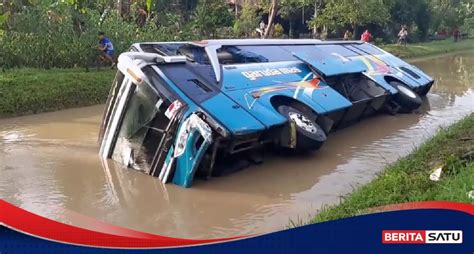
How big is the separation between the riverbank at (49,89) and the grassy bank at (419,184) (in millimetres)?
7446

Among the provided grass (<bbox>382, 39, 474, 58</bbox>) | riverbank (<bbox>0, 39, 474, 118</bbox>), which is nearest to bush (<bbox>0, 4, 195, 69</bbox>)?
riverbank (<bbox>0, 39, 474, 118</bbox>)

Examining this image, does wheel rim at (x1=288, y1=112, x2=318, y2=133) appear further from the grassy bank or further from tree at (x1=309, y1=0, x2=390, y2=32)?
tree at (x1=309, y1=0, x2=390, y2=32)

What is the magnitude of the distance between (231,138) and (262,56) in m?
2.95

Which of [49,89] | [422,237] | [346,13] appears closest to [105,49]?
[49,89]

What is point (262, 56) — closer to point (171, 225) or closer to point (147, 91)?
point (147, 91)

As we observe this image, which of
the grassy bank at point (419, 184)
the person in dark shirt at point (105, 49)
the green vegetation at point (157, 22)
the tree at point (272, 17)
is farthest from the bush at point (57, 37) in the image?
the grassy bank at point (419, 184)

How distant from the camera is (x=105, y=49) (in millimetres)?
14156

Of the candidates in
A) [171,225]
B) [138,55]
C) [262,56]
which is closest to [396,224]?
[171,225]

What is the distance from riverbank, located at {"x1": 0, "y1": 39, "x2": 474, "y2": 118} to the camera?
423 inches

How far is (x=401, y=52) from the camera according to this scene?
27.1m

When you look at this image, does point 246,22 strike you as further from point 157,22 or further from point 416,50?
point 416,50

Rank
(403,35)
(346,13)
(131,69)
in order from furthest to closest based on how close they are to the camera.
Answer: (403,35)
(346,13)
(131,69)

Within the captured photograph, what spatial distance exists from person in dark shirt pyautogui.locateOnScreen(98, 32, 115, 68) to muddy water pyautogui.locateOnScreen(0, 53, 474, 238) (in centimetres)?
455

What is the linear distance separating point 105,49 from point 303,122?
811 centimetres
